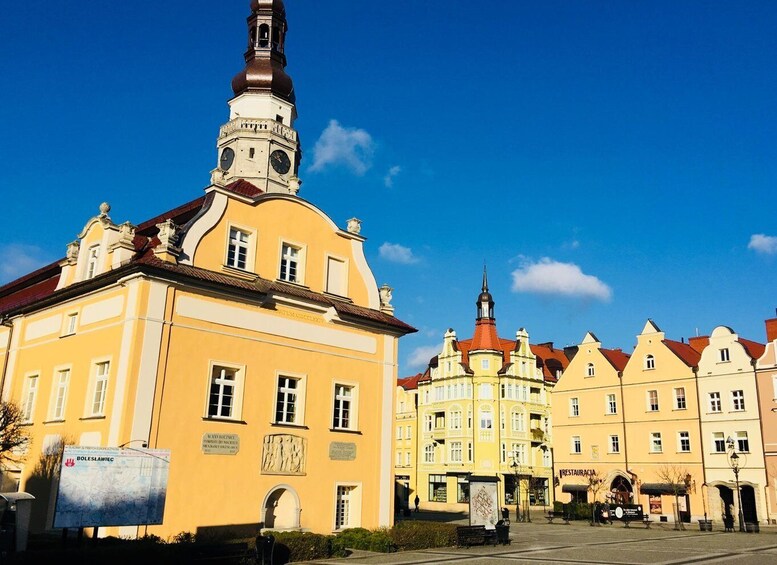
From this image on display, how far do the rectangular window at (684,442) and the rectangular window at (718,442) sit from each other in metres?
1.69

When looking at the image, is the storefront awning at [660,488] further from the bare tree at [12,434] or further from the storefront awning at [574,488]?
the bare tree at [12,434]

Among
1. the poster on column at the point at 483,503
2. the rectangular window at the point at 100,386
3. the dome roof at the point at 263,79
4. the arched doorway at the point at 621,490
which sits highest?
the dome roof at the point at 263,79

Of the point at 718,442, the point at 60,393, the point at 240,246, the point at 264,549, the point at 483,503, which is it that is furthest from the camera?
the point at 718,442

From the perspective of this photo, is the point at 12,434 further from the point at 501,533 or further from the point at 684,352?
the point at 684,352

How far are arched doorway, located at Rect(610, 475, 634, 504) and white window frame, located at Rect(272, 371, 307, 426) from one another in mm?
32156

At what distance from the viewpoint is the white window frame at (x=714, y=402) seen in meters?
47.4

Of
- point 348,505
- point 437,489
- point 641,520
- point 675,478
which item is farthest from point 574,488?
point 348,505

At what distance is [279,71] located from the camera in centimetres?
4350

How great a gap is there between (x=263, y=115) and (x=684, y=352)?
110 ft

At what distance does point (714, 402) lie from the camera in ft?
157

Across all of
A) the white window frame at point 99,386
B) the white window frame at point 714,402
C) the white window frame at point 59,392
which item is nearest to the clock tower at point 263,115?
the white window frame at point 59,392

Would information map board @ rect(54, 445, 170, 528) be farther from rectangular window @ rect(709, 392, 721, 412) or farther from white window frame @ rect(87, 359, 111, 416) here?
rectangular window @ rect(709, 392, 721, 412)

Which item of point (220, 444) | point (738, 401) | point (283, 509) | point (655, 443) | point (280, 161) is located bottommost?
point (283, 509)

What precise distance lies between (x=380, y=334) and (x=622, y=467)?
28.8 meters
